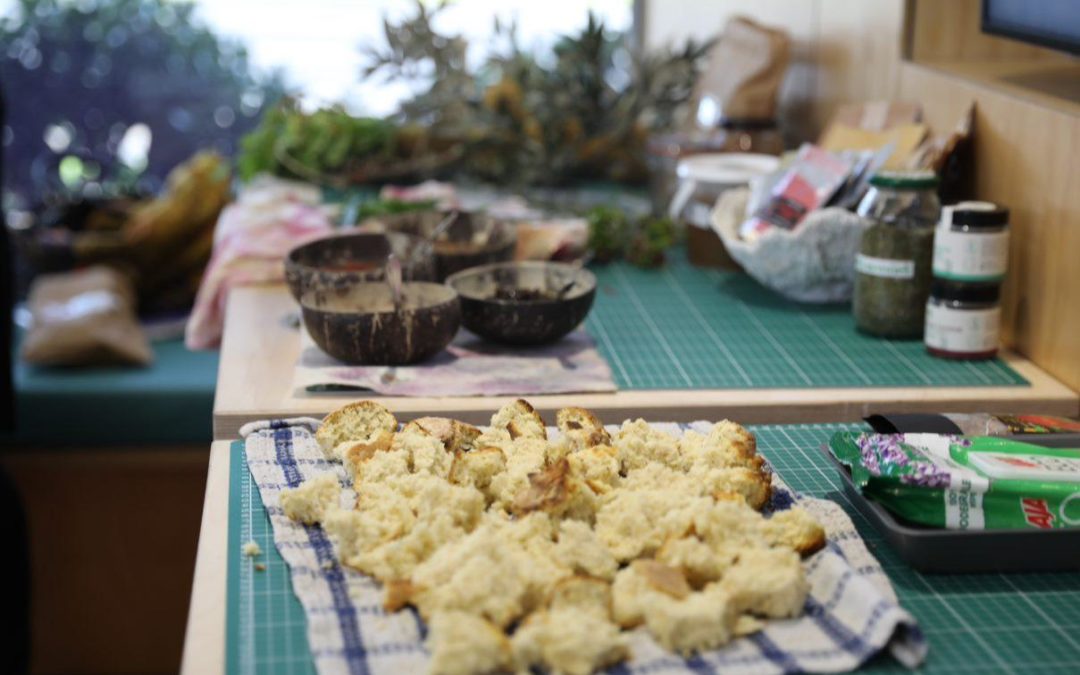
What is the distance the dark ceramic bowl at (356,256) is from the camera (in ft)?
6.45

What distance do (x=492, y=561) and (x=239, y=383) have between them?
0.77 meters

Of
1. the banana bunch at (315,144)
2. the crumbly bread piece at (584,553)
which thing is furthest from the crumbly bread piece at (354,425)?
the banana bunch at (315,144)

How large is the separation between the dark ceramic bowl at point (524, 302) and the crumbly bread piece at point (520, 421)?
36 centimetres

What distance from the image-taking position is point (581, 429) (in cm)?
144

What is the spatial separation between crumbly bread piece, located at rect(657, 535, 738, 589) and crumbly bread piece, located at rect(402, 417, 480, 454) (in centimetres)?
33

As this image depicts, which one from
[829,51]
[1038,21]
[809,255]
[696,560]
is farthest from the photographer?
[829,51]

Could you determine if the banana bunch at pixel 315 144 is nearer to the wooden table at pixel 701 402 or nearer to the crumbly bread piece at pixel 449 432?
the wooden table at pixel 701 402

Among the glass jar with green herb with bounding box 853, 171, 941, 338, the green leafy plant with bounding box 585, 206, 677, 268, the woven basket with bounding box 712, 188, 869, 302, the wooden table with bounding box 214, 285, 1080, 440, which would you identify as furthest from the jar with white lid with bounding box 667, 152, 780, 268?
the wooden table with bounding box 214, 285, 1080, 440

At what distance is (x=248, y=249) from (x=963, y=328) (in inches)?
48.6

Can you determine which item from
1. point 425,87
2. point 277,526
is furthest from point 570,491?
point 425,87

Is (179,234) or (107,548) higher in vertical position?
(179,234)

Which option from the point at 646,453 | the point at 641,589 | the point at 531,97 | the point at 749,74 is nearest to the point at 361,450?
the point at 646,453

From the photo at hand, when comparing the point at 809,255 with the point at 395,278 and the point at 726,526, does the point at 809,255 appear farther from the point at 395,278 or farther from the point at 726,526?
the point at 726,526

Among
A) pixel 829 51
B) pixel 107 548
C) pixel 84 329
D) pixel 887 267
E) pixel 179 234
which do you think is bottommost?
pixel 107 548
